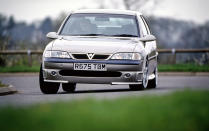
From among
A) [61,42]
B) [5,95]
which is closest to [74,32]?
[61,42]

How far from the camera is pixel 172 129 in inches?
292

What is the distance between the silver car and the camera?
1517 cm

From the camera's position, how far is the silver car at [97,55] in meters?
15.2

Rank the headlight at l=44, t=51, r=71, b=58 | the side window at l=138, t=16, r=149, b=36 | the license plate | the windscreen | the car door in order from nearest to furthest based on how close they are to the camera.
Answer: the license plate → the headlight at l=44, t=51, r=71, b=58 → the windscreen → the car door → the side window at l=138, t=16, r=149, b=36

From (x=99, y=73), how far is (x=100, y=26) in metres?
1.70

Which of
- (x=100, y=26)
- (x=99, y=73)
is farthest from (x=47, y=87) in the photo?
(x=100, y=26)

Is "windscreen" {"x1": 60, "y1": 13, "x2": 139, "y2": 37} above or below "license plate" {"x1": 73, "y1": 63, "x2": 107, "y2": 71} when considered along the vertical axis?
above

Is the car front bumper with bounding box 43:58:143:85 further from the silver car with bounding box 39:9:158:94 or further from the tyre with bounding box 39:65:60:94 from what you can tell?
the tyre with bounding box 39:65:60:94

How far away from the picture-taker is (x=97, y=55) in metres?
15.2

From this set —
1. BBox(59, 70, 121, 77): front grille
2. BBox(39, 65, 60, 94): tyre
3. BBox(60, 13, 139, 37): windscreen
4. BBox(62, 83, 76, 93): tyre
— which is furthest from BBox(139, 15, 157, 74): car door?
BBox(39, 65, 60, 94): tyre

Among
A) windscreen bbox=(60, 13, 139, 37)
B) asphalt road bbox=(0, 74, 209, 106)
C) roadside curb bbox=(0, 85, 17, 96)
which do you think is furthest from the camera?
roadside curb bbox=(0, 85, 17, 96)

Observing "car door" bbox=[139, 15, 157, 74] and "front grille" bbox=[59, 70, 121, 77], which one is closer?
"front grille" bbox=[59, 70, 121, 77]

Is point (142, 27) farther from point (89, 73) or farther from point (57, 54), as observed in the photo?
point (57, 54)

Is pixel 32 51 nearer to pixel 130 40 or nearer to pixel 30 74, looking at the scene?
pixel 30 74
